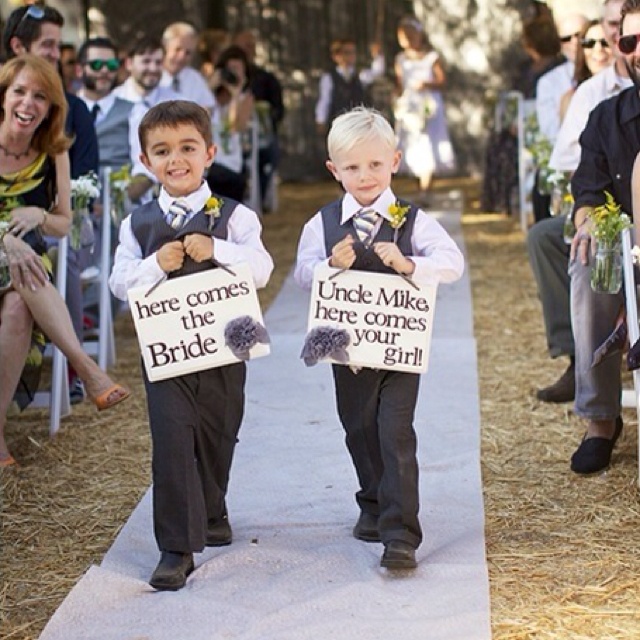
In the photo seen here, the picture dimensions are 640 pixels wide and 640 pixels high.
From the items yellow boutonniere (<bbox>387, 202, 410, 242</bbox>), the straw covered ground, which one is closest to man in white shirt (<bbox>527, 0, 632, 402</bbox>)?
the straw covered ground

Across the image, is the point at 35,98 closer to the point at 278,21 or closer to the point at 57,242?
the point at 57,242

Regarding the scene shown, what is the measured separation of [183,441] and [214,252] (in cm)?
59

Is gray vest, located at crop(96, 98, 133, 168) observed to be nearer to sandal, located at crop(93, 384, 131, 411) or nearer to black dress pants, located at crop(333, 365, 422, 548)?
sandal, located at crop(93, 384, 131, 411)

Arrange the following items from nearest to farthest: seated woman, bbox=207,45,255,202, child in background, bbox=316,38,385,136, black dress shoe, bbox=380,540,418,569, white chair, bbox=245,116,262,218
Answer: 1. black dress shoe, bbox=380,540,418,569
2. seated woman, bbox=207,45,255,202
3. white chair, bbox=245,116,262,218
4. child in background, bbox=316,38,385,136

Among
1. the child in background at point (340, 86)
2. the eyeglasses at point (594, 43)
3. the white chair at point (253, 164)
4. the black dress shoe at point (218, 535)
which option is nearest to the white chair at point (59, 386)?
the black dress shoe at point (218, 535)

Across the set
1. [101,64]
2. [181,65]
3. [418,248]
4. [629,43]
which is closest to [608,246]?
[629,43]

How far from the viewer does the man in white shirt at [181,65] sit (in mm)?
10875

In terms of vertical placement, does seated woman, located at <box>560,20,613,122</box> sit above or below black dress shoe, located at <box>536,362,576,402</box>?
above

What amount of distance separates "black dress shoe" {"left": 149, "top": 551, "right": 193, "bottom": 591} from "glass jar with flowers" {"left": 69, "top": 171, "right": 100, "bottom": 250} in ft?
8.81

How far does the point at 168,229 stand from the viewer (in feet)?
14.8

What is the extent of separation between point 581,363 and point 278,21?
15.0m

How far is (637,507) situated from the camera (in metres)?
5.24

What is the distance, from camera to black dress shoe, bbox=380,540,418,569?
4555mm

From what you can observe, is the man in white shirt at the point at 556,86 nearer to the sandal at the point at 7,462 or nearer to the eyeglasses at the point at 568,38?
the eyeglasses at the point at 568,38
